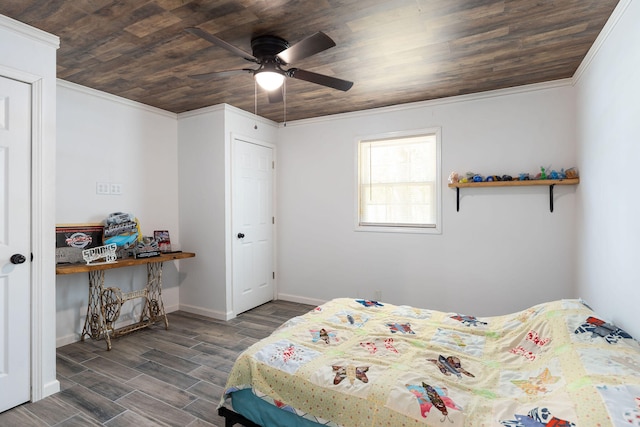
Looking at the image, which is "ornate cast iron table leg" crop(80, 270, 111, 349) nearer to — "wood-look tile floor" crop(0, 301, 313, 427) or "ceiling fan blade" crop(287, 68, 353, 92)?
"wood-look tile floor" crop(0, 301, 313, 427)

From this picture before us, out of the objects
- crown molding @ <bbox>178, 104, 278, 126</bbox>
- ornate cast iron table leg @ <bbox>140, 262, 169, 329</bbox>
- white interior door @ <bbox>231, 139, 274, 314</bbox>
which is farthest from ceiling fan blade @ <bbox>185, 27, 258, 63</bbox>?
ornate cast iron table leg @ <bbox>140, 262, 169, 329</bbox>

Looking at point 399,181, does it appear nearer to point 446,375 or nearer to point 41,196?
point 446,375

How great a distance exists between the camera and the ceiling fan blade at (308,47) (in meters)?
1.84

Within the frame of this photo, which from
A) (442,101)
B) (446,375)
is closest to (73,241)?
(446,375)

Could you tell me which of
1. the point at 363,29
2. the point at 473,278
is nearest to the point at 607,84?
the point at 363,29

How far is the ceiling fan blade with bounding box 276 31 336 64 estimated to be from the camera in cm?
184

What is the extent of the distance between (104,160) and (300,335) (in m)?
2.88

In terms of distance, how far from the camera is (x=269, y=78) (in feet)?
7.71

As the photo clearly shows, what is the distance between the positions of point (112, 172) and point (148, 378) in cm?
217

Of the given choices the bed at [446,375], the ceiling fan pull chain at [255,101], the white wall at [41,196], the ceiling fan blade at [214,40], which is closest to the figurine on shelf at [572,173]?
the bed at [446,375]

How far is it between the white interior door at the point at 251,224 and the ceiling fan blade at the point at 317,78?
1.86m

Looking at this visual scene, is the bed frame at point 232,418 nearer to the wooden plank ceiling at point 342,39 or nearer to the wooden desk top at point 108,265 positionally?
the wooden desk top at point 108,265

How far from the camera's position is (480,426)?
1.28m

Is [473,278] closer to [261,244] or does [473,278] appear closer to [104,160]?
[261,244]
